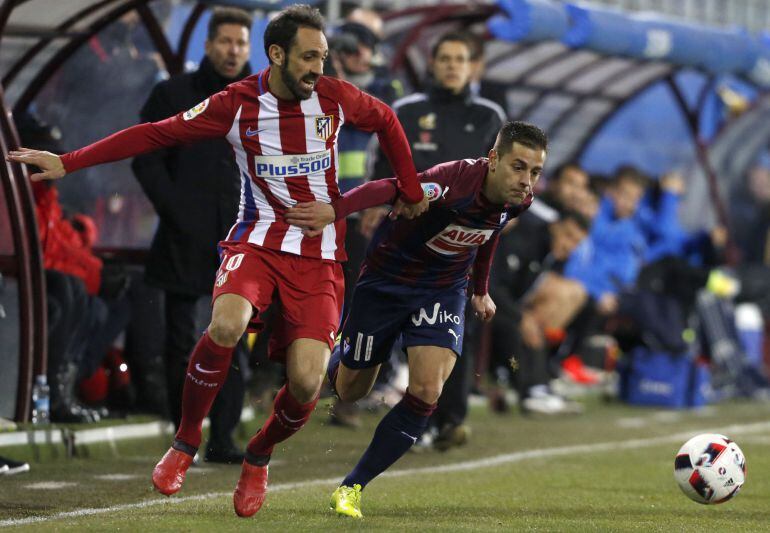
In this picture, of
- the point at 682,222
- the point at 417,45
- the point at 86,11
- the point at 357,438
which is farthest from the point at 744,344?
the point at 86,11

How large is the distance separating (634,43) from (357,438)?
15.3ft

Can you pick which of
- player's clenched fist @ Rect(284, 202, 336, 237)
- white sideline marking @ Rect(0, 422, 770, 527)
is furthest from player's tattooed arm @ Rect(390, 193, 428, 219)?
white sideline marking @ Rect(0, 422, 770, 527)

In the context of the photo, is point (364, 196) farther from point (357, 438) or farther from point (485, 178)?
point (357, 438)

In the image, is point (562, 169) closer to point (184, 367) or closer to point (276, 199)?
point (184, 367)

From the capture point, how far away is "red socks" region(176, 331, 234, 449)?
6263 mm

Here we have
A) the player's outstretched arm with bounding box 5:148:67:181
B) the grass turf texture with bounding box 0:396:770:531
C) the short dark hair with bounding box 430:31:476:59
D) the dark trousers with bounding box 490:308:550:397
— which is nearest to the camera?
the player's outstretched arm with bounding box 5:148:67:181

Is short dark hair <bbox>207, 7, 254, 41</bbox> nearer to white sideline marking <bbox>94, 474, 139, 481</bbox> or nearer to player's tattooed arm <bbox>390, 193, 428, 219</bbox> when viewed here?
player's tattooed arm <bbox>390, 193, 428, 219</bbox>

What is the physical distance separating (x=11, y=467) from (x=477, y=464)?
2644mm

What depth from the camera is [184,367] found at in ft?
26.7

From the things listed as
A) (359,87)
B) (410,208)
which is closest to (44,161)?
(410,208)

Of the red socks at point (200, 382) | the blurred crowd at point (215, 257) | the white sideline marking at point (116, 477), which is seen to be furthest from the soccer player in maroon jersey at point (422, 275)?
the white sideline marking at point (116, 477)

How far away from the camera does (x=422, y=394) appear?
6695 millimetres

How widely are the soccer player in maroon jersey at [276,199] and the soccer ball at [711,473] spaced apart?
1.68m

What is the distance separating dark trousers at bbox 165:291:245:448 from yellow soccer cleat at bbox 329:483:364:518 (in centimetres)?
185
